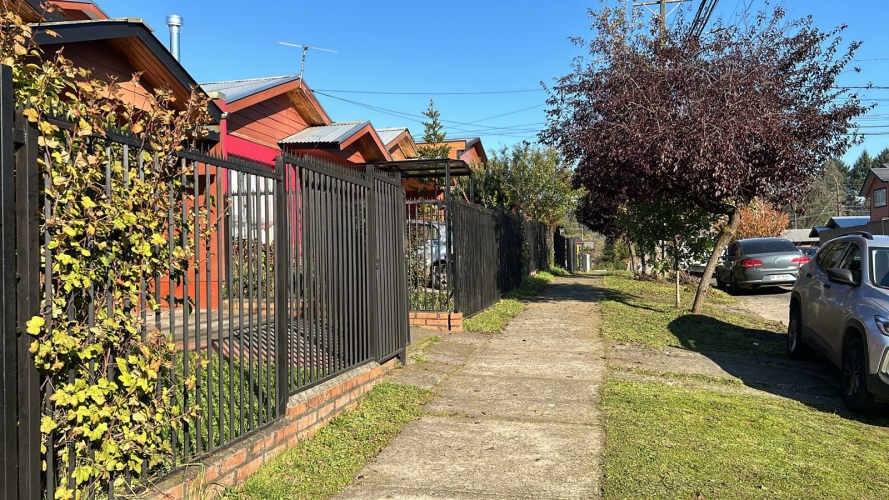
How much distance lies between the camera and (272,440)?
169 inches

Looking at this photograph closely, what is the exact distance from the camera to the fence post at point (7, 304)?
2.40m

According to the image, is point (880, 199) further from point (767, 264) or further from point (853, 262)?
point (853, 262)

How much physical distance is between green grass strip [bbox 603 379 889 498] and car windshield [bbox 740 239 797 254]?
11.8m

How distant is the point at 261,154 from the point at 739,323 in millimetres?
9656

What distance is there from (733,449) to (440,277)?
563 cm

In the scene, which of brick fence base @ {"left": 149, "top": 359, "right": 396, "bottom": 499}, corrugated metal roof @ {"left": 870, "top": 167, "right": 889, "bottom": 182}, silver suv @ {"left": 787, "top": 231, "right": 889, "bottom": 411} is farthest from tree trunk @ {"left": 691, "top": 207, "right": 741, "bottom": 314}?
corrugated metal roof @ {"left": 870, "top": 167, "right": 889, "bottom": 182}

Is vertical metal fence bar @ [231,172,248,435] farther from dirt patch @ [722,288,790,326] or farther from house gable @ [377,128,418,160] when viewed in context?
house gable @ [377,128,418,160]

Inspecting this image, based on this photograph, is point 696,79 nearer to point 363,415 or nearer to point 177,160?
point 363,415

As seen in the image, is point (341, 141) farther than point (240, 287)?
Yes

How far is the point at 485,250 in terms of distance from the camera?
1188 centimetres

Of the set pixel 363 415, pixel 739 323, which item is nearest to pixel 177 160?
pixel 363 415

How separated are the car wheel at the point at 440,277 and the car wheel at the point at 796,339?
4796 millimetres

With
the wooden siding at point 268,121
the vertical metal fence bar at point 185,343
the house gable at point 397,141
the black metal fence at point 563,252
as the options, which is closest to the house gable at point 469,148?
the black metal fence at point 563,252

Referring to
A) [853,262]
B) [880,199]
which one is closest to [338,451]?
[853,262]
